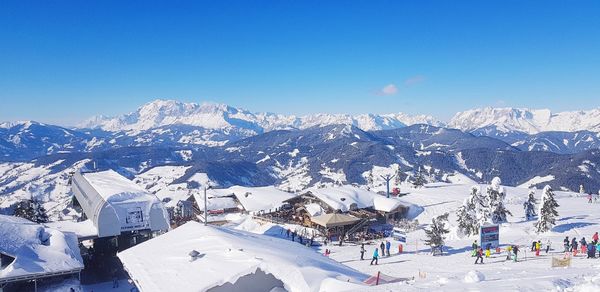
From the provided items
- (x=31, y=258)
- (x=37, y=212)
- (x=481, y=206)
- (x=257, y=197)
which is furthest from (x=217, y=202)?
(x=31, y=258)

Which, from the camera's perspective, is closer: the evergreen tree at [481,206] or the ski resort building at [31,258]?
the ski resort building at [31,258]

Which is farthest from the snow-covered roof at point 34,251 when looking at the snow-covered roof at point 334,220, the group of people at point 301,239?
the snow-covered roof at point 334,220

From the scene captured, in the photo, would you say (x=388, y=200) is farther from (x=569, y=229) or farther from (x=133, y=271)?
(x=133, y=271)

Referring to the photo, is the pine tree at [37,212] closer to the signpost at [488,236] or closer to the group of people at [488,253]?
the group of people at [488,253]

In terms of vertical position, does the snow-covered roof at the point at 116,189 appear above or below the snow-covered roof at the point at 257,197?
above

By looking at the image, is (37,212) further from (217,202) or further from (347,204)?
(347,204)

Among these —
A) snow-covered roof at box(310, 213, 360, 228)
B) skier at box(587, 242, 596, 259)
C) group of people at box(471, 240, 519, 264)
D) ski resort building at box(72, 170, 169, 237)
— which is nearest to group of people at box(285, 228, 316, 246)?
snow-covered roof at box(310, 213, 360, 228)
